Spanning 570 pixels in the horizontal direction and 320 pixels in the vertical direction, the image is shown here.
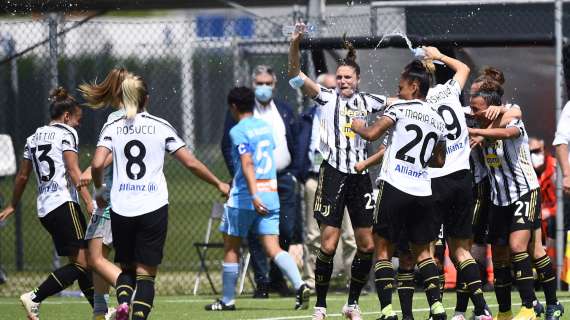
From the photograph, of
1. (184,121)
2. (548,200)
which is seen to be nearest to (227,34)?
(184,121)

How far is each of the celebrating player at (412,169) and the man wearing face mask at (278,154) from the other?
431 centimetres

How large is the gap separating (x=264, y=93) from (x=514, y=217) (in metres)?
4.14

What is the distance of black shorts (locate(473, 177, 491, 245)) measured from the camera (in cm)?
979

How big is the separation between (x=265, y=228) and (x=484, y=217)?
8.01 ft

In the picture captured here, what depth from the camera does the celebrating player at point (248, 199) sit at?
11359 mm

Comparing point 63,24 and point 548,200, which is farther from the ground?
point 63,24

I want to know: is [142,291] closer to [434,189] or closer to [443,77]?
[434,189]

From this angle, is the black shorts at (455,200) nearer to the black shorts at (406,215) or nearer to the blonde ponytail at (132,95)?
the black shorts at (406,215)

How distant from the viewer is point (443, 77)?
1152 centimetres

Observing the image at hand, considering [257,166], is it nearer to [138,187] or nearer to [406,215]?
[406,215]

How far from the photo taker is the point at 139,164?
8430 millimetres

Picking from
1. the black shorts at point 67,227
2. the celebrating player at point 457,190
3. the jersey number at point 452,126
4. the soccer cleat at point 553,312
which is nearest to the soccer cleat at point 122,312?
the black shorts at point 67,227

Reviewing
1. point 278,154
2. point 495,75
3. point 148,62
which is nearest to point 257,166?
point 278,154

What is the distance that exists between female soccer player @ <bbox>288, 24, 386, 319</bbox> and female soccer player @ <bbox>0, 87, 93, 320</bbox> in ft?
6.30
